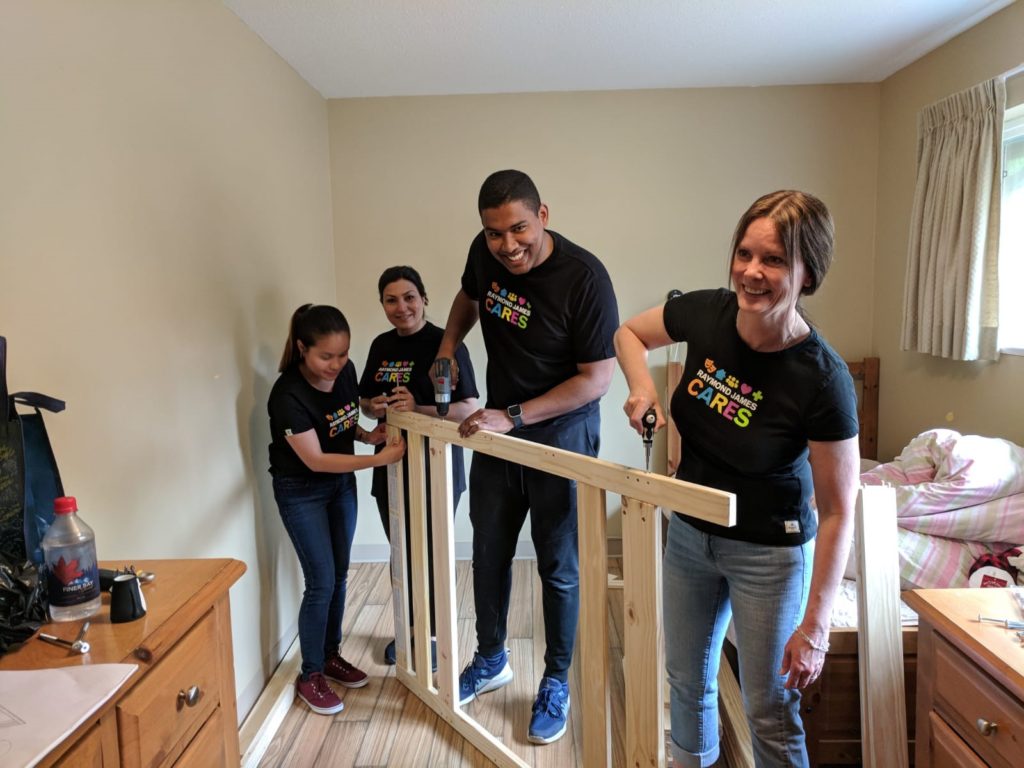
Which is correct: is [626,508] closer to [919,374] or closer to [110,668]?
[110,668]

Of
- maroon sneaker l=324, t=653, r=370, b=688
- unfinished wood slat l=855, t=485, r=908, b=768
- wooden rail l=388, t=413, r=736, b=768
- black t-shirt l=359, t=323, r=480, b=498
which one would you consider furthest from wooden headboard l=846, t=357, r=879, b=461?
maroon sneaker l=324, t=653, r=370, b=688

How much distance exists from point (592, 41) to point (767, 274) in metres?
1.88

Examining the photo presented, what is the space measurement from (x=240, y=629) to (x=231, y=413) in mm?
690

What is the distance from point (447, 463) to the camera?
1.84 m

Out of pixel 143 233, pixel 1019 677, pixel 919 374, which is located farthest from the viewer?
pixel 919 374

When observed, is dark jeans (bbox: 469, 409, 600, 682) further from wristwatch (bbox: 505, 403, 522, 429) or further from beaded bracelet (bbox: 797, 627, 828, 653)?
beaded bracelet (bbox: 797, 627, 828, 653)

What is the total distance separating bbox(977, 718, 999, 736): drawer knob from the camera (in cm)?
112

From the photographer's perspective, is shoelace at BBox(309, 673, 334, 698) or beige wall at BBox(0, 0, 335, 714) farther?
shoelace at BBox(309, 673, 334, 698)

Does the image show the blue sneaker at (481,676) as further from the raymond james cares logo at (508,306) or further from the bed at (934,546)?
the raymond james cares logo at (508,306)

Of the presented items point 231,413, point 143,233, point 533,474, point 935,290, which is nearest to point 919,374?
point 935,290

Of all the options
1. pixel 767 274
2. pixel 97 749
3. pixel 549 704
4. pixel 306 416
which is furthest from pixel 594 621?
pixel 306 416

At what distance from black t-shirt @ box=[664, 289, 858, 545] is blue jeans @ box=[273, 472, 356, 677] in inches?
47.8

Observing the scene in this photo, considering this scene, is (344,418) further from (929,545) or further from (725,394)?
(929,545)

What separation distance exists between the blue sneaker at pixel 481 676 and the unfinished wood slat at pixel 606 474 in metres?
0.83
